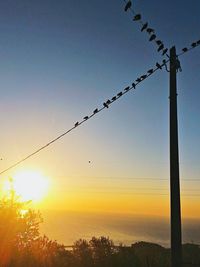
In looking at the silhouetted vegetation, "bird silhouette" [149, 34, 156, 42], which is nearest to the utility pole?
"bird silhouette" [149, 34, 156, 42]

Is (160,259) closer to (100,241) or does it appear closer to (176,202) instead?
(100,241)

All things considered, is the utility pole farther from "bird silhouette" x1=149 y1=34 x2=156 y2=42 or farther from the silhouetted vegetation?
the silhouetted vegetation

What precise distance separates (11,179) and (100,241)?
74.6 feet

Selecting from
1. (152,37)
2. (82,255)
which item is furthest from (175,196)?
(82,255)

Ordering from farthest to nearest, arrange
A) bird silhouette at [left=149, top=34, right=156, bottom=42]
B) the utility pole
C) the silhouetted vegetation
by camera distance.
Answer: the silhouetted vegetation
bird silhouette at [left=149, top=34, right=156, bottom=42]
the utility pole

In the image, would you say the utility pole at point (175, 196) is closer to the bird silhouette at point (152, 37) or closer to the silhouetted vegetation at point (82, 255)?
the bird silhouette at point (152, 37)

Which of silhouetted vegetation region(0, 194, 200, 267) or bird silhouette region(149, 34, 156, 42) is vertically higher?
bird silhouette region(149, 34, 156, 42)

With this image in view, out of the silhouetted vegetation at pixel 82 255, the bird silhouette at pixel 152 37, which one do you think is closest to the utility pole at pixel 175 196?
the bird silhouette at pixel 152 37

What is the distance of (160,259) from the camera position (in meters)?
17.4

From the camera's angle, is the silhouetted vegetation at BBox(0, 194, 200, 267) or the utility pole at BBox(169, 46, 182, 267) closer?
the utility pole at BBox(169, 46, 182, 267)

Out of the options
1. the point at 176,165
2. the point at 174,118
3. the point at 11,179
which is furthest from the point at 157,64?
the point at 11,179

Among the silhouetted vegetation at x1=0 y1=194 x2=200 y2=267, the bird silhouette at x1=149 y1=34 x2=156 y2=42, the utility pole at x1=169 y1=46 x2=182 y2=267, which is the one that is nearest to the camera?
the utility pole at x1=169 y1=46 x2=182 y2=267

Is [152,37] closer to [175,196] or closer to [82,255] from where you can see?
[175,196]

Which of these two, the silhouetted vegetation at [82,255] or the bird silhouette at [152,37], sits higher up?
the bird silhouette at [152,37]
